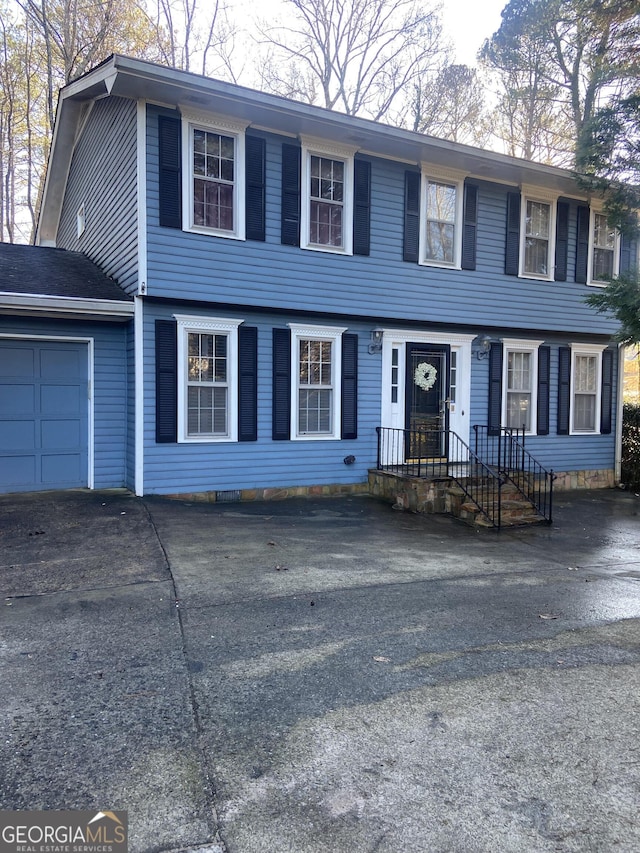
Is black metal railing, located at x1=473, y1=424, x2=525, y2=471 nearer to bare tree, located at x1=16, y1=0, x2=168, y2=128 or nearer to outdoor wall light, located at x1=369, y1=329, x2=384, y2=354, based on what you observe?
outdoor wall light, located at x1=369, y1=329, x2=384, y2=354

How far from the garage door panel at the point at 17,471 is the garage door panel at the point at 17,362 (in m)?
1.13

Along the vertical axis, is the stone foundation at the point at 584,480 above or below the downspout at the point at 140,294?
below

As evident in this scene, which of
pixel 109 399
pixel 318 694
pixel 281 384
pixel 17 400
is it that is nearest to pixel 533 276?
pixel 281 384

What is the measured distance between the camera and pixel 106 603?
14.5 feet

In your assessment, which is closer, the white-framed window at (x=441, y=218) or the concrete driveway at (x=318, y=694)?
the concrete driveway at (x=318, y=694)

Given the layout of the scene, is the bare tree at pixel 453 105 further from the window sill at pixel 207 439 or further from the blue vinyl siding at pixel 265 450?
the window sill at pixel 207 439

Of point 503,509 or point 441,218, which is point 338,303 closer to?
point 441,218

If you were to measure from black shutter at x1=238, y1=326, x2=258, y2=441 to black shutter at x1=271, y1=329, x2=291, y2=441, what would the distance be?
31 cm

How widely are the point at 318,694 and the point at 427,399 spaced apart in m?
7.63

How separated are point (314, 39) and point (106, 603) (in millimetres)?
19510

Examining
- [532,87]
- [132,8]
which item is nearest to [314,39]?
[132,8]

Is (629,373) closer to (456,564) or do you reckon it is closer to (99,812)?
(456,564)

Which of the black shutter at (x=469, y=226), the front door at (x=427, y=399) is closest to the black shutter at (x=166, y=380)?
the front door at (x=427, y=399)

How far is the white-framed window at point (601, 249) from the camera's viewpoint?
1170cm
